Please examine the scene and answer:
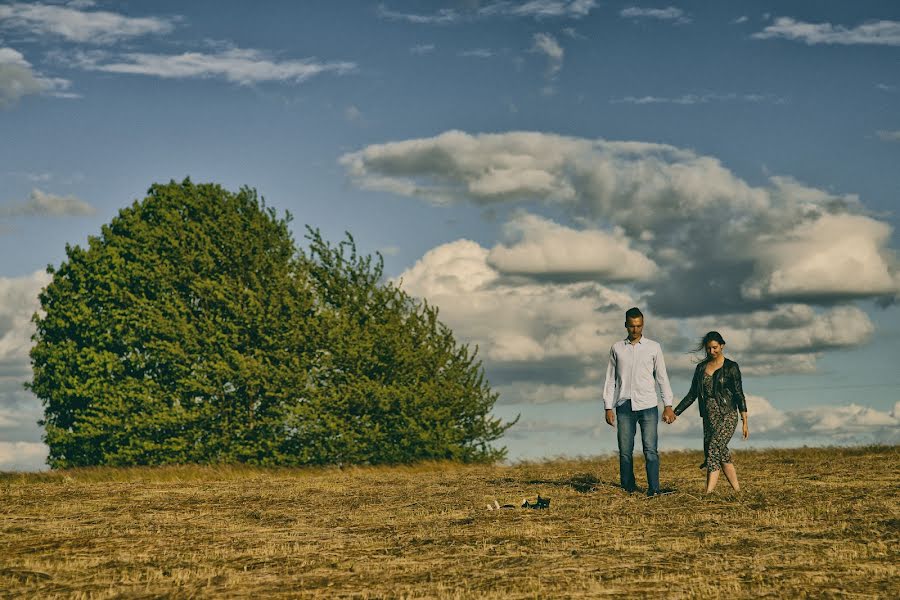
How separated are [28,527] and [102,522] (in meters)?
1.03

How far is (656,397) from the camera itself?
13711 mm

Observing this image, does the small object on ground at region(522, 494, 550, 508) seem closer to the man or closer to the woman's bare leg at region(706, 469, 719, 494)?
the man

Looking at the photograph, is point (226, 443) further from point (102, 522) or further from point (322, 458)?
point (102, 522)

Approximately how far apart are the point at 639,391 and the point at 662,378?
387mm

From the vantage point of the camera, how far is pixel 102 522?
13.2 m

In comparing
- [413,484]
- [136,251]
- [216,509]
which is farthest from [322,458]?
[216,509]

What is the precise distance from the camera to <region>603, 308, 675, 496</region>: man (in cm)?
1358

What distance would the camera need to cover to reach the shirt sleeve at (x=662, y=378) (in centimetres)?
1348

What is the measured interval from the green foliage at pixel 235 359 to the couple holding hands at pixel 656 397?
60.9ft

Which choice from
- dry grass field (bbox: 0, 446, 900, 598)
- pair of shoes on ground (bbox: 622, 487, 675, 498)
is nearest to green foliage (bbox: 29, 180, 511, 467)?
dry grass field (bbox: 0, 446, 900, 598)

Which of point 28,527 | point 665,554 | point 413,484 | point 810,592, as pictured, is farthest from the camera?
point 413,484

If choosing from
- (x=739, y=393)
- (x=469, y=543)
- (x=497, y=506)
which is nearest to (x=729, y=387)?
(x=739, y=393)

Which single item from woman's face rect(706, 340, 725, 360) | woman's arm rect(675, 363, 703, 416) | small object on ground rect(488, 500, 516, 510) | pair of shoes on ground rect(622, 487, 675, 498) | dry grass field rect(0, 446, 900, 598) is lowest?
dry grass field rect(0, 446, 900, 598)

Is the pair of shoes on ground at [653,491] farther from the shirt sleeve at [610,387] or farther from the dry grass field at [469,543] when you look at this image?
the shirt sleeve at [610,387]
